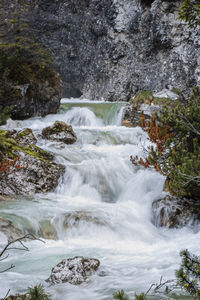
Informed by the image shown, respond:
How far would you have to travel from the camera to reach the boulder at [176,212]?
6.86 m

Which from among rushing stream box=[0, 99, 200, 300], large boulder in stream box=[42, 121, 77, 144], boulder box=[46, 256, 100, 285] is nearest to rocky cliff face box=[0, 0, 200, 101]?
large boulder in stream box=[42, 121, 77, 144]

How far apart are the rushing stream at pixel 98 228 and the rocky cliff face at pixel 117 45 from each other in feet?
44.9

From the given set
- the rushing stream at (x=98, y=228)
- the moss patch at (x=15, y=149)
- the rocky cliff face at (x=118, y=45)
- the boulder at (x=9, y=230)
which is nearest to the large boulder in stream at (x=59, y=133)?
the rushing stream at (x=98, y=228)

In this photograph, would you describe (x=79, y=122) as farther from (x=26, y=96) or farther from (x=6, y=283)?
(x=6, y=283)

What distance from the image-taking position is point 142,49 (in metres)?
28.5

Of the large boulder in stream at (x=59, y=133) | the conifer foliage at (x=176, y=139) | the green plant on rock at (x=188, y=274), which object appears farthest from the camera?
the large boulder in stream at (x=59, y=133)

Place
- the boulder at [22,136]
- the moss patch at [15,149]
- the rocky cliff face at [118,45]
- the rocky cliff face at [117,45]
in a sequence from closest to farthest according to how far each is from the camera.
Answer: the moss patch at [15,149] < the boulder at [22,136] < the rocky cliff face at [117,45] < the rocky cliff face at [118,45]

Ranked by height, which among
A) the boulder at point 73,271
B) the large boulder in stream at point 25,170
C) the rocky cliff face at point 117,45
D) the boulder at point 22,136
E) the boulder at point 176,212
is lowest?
the boulder at point 73,271

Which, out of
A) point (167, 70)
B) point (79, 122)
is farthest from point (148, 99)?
point (167, 70)

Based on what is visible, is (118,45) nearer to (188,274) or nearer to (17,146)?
(17,146)

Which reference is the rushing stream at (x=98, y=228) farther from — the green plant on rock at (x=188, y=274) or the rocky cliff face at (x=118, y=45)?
the rocky cliff face at (x=118, y=45)

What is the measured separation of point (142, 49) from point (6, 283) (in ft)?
91.5

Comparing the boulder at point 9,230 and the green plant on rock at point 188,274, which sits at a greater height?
the green plant on rock at point 188,274

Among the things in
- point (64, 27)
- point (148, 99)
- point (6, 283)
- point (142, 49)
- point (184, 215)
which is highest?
point (64, 27)
